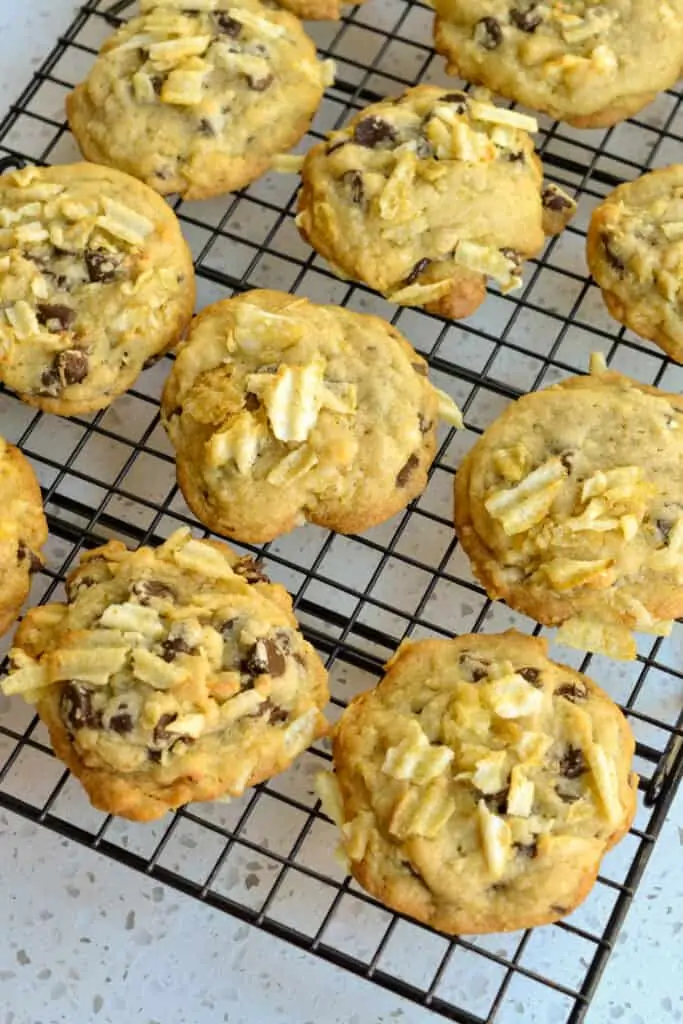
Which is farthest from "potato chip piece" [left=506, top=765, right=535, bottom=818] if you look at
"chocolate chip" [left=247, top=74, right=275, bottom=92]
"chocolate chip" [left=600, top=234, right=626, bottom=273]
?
"chocolate chip" [left=247, top=74, right=275, bottom=92]

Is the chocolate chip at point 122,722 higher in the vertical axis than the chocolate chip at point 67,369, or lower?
lower

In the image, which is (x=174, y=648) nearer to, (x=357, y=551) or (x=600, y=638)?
(x=357, y=551)

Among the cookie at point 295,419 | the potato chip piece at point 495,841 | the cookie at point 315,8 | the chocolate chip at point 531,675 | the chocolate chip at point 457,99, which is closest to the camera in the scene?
the potato chip piece at point 495,841

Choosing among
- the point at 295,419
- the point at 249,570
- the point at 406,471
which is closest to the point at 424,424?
the point at 406,471

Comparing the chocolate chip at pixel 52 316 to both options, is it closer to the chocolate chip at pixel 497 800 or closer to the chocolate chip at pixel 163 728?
the chocolate chip at pixel 163 728

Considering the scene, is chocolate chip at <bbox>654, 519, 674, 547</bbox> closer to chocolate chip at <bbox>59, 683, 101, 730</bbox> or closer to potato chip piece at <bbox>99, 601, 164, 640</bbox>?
potato chip piece at <bbox>99, 601, 164, 640</bbox>

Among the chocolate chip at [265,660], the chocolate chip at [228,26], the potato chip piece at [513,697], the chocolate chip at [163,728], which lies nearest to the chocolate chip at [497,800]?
the potato chip piece at [513,697]

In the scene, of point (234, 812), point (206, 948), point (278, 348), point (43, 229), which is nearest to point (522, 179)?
point (278, 348)
